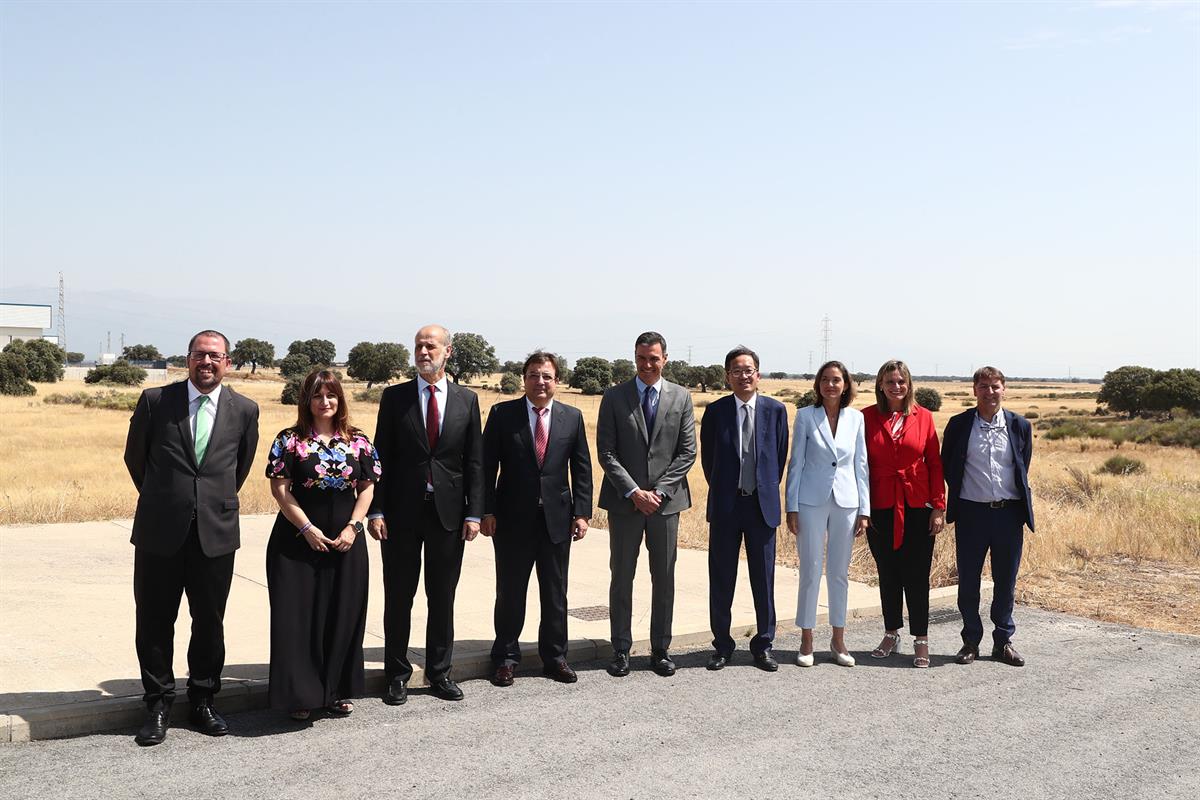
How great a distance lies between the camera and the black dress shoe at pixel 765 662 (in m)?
7.38

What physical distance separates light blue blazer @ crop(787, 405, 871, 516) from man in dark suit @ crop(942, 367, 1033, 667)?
32.4 inches

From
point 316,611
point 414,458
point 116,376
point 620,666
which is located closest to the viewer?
point 316,611

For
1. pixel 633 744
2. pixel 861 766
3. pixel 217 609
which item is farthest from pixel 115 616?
pixel 861 766

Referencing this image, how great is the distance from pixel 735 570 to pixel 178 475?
3.78 meters

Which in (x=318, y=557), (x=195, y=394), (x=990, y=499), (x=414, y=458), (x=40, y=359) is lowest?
(x=318, y=557)

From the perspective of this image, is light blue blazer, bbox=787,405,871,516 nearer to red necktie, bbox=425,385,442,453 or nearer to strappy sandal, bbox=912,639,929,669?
strappy sandal, bbox=912,639,929,669

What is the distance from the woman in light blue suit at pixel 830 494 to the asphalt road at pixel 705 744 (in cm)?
46

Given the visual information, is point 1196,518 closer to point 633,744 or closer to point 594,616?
point 594,616

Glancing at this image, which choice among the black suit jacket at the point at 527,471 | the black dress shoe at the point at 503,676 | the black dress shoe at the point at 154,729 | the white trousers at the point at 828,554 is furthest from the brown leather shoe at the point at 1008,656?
the black dress shoe at the point at 154,729

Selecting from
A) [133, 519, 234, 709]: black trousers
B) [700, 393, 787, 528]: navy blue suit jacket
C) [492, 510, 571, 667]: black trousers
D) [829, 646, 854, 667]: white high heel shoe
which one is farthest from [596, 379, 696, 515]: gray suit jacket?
[133, 519, 234, 709]: black trousers

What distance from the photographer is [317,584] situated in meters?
5.97

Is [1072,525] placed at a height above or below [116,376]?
below

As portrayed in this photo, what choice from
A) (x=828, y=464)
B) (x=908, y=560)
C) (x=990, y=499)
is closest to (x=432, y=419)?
(x=828, y=464)

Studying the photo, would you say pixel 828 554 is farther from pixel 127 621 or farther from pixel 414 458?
pixel 127 621
